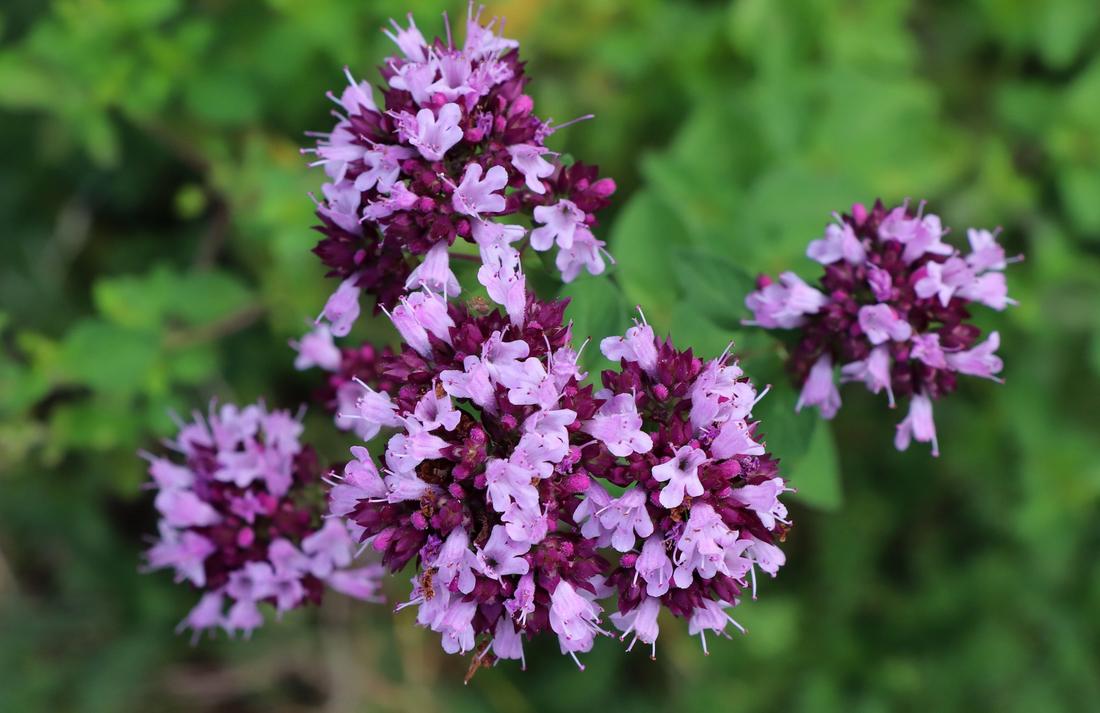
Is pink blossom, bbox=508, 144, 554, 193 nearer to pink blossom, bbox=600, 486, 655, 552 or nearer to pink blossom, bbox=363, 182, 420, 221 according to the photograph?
pink blossom, bbox=363, 182, 420, 221

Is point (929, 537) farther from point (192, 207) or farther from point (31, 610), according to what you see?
point (31, 610)

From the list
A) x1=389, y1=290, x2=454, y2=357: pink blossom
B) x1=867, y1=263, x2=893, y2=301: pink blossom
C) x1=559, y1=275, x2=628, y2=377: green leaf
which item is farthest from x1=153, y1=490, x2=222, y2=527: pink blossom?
x1=867, y1=263, x2=893, y2=301: pink blossom


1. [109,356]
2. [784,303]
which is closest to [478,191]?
[784,303]

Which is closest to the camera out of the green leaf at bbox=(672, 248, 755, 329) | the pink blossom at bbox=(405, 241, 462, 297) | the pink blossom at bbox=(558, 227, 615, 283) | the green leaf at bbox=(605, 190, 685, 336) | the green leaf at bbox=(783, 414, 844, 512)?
the pink blossom at bbox=(405, 241, 462, 297)

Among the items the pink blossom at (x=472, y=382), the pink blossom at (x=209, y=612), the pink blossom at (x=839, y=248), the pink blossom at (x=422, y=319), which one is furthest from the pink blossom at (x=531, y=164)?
the pink blossom at (x=209, y=612)

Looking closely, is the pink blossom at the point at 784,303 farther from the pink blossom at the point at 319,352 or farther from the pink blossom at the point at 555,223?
the pink blossom at the point at 319,352

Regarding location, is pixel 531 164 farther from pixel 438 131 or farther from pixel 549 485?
pixel 549 485
